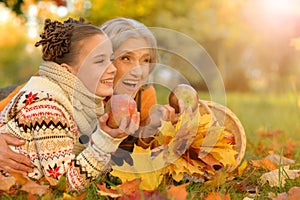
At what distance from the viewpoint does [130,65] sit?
107 inches

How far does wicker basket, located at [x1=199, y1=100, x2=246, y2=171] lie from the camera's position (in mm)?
2543

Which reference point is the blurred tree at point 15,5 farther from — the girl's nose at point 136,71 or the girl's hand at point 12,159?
the girl's hand at point 12,159

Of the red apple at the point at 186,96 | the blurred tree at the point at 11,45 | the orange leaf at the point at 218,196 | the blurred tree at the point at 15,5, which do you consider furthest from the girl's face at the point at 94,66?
the blurred tree at the point at 11,45

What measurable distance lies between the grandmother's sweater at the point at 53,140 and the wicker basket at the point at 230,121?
0.76 meters

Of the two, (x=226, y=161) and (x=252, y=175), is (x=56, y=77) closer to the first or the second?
(x=226, y=161)

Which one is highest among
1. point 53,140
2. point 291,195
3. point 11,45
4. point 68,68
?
point 11,45

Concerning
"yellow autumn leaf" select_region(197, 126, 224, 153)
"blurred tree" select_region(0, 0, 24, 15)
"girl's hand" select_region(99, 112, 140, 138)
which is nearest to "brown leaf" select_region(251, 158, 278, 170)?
"yellow autumn leaf" select_region(197, 126, 224, 153)

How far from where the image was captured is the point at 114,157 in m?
2.35

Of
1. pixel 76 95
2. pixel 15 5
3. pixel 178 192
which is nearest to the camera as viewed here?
pixel 178 192

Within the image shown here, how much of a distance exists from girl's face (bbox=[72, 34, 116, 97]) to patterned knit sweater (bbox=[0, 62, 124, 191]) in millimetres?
166

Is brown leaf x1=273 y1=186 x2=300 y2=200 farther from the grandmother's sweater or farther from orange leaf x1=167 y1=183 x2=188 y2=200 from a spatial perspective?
the grandmother's sweater

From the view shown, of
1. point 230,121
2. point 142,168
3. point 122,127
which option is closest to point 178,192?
point 142,168

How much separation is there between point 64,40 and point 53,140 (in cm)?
51

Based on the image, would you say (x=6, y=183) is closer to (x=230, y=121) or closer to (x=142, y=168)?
(x=142, y=168)
